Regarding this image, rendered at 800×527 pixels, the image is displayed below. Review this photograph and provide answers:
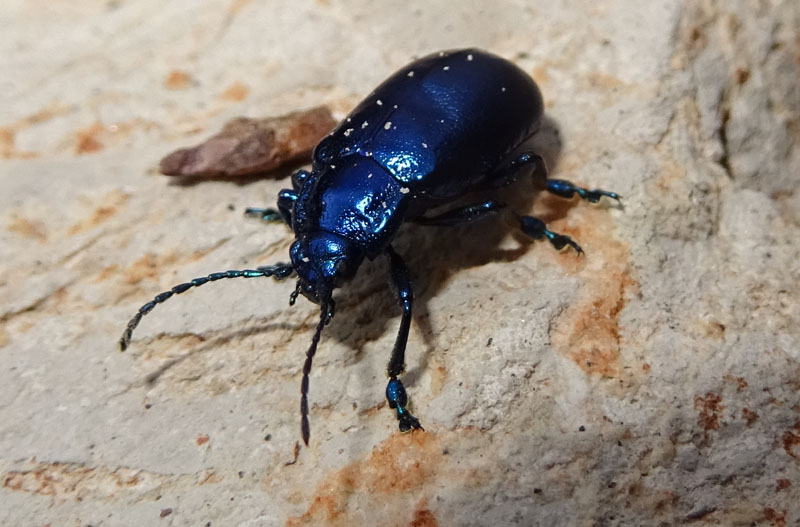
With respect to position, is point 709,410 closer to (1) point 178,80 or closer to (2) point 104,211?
(2) point 104,211

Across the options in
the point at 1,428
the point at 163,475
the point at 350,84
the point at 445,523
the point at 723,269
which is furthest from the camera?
the point at 350,84

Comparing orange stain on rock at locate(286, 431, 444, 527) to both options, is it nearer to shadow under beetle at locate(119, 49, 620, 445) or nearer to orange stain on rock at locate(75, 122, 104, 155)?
shadow under beetle at locate(119, 49, 620, 445)

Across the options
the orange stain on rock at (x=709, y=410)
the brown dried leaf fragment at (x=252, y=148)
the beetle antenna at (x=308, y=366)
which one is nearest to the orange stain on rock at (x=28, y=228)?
the brown dried leaf fragment at (x=252, y=148)

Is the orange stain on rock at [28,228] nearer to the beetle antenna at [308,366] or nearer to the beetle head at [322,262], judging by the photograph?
the beetle head at [322,262]

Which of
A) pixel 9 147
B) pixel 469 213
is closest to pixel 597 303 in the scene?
pixel 469 213

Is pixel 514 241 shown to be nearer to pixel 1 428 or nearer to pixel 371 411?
pixel 371 411

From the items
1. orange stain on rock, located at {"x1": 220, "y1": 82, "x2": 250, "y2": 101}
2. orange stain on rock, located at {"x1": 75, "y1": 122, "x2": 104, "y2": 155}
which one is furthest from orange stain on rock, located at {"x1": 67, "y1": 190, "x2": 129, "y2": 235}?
orange stain on rock, located at {"x1": 220, "y1": 82, "x2": 250, "y2": 101}

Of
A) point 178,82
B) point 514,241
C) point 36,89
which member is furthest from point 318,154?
point 36,89
